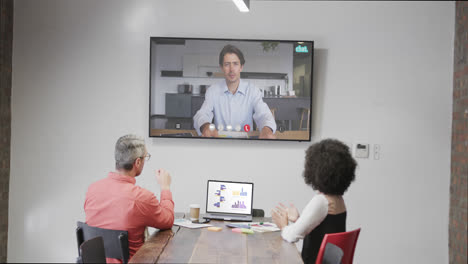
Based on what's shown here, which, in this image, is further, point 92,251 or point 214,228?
point 214,228

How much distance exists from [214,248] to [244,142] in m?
1.96

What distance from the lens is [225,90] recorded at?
4.21 m

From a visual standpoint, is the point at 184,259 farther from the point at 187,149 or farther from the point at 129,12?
the point at 129,12

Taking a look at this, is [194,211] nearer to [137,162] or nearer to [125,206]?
[137,162]

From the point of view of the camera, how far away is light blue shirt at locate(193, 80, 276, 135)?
13.7ft

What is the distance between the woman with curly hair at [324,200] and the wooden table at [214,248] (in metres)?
0.10

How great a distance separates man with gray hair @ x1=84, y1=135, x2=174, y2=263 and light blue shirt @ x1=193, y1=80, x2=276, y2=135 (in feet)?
5.06

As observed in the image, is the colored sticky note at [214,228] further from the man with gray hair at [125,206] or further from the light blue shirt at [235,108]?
the light blue shirt at [235,108]

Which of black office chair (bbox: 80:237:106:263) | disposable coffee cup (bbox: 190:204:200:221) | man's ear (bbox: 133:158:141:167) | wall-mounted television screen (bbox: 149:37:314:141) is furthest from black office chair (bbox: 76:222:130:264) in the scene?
wall-mounted television screen (bbox: 149:37:314:141)

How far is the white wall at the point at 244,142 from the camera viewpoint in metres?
4.23

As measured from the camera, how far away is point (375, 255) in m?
4.25

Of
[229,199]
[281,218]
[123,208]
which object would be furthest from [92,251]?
[229,199]

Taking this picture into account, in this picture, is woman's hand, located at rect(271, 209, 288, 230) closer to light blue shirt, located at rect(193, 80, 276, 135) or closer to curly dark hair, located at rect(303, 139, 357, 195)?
curly dark hair, located at rect(303, 139, 357, 195)

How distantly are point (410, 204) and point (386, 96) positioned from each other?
965 mm
